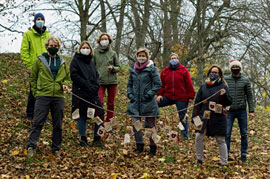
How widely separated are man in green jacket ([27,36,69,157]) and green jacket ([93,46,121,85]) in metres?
1.26

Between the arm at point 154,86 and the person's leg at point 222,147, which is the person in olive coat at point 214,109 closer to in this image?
the person's leg at point 222,147

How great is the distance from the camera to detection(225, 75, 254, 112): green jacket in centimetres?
653

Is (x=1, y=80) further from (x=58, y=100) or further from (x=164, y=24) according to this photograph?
(x=164, y=24)

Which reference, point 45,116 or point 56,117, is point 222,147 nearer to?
point 56,117

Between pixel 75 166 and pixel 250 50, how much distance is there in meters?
11.2

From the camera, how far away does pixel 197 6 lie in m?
13.5

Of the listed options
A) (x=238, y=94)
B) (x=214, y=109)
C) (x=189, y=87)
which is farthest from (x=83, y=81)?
(x=238, y=94)

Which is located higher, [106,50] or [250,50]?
[250,50]

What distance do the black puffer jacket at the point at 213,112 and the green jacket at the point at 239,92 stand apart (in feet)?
1.61

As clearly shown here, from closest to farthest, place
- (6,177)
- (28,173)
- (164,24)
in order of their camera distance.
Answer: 1. (6,177)
2. (28,173)
3. (164,24)

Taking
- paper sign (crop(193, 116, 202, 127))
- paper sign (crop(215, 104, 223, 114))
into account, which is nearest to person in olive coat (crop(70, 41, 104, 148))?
paper sign (crop(193, 116, 202, 127))

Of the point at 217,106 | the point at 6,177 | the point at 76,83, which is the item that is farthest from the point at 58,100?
the point at 217,106

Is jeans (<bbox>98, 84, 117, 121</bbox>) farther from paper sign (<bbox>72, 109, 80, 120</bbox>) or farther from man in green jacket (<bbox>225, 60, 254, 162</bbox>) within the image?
man in green jacket (<bbox>225, 60, 254, 162</bbox>)

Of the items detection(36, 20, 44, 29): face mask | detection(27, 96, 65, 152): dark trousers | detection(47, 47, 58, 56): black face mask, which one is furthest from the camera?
Answer: detection(36, 20, 44, 29): face mask
